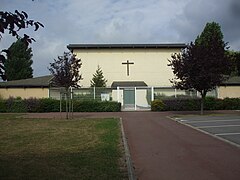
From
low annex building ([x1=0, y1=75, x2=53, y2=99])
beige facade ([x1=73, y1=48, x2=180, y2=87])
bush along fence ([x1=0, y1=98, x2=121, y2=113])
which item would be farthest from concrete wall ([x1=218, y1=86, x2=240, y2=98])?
low annex building ([x1=0, y1=75, x2=53, y2=99])

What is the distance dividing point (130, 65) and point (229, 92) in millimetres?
12442

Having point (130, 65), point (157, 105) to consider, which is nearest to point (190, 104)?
point (157, 105)

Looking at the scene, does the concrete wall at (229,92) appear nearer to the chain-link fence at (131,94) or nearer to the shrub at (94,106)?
the chain-link fence at (131,94)

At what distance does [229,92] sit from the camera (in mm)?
42688

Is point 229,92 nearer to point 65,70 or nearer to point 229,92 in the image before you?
point 229,92

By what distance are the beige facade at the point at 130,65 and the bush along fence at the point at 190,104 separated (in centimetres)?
954

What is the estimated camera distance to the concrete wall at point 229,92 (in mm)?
42438

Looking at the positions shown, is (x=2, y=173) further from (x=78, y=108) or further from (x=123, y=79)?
(x=123, y=79)

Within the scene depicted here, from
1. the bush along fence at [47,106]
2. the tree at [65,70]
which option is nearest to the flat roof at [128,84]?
the bush along fence at [47,106]

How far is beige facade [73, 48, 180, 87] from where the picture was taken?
1854 inches

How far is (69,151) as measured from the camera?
11.3 m

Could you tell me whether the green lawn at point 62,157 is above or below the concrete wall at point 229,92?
below

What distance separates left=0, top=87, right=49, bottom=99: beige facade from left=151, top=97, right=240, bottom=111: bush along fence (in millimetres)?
12736

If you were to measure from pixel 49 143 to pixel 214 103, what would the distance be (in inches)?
1076
